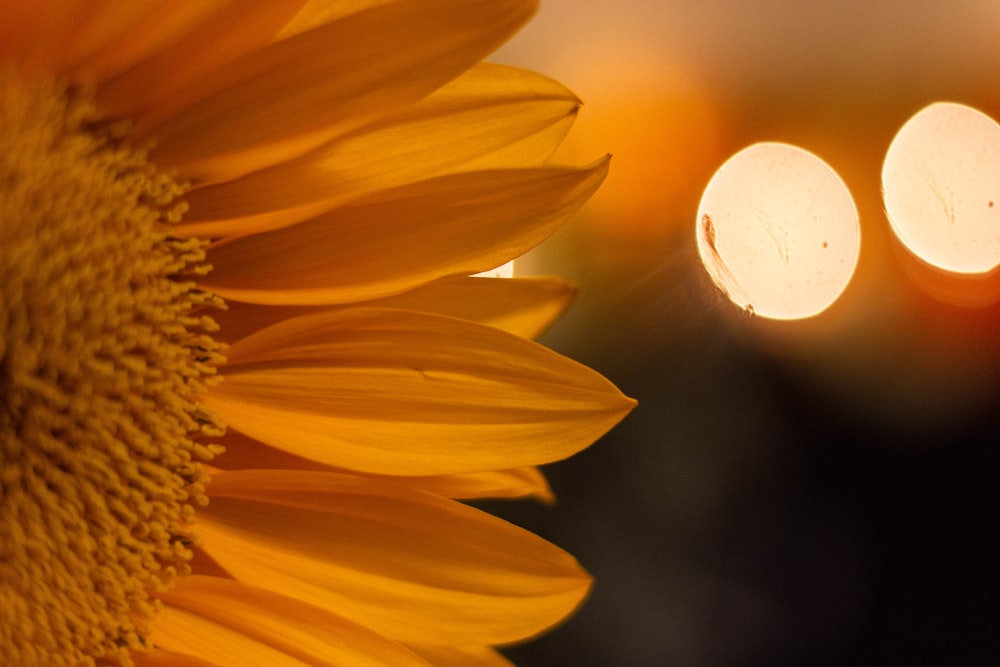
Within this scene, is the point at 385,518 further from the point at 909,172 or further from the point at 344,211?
the point at 909,172

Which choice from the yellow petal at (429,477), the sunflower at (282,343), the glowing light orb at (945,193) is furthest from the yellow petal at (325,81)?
A: the glowing light orb at (945,193)

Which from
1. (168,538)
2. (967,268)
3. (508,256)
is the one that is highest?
(967,268)

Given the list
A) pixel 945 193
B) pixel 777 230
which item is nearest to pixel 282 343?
pixel 777 230

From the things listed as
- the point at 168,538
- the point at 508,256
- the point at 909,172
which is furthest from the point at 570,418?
the point at 909,172

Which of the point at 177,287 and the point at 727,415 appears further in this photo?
the point at 727,415

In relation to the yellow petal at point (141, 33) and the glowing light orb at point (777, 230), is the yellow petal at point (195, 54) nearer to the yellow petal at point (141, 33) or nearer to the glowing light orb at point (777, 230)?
the yellow petal at point (141, 33)

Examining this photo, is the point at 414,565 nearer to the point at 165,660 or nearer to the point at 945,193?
the point at 165,660
